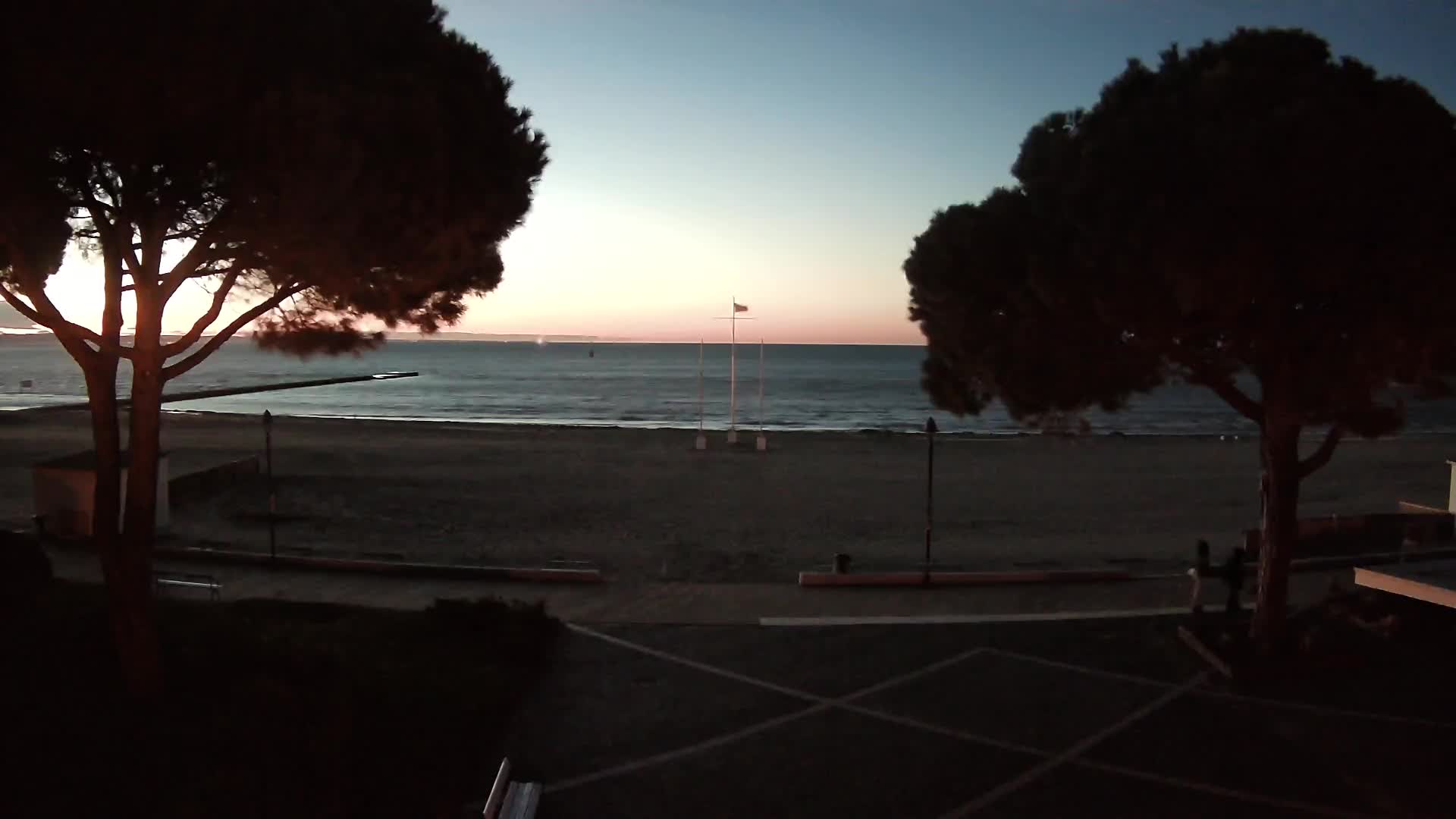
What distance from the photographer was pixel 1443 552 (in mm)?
14594

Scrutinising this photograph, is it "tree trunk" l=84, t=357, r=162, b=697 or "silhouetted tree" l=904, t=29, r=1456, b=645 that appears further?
"silhouetted tree" l=904, t=29, r=1456, b=645

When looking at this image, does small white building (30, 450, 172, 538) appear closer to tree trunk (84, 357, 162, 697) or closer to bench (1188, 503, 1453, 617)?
tree trunk (84, 357, 162, 697)

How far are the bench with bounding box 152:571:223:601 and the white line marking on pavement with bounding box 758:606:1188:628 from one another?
245 inches

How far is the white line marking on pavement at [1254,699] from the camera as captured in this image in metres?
7.66

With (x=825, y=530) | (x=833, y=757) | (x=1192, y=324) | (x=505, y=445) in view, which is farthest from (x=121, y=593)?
(x=505, y=445)

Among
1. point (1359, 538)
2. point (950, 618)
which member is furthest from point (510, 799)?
point (1359, 538)

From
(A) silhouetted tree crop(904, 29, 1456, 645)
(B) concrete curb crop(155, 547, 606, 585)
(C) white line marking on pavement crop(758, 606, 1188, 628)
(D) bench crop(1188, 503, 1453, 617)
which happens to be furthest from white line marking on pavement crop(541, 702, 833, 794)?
(D) bench crop(1188, 503, 1453, 617)

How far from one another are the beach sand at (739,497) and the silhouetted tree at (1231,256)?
6.99m

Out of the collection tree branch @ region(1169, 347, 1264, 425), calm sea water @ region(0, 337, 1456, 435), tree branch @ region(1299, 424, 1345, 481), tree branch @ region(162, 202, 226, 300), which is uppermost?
tree branch @ region(162, 202, 226, 300)

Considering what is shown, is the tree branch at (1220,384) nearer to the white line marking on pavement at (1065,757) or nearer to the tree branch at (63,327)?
the white line marking on pavement at (1065,757)

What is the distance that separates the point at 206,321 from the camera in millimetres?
6285

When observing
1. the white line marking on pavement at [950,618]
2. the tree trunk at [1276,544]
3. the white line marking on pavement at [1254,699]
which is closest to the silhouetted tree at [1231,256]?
the tree trunk at [1276,544]

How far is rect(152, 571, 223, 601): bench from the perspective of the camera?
10.8 metres

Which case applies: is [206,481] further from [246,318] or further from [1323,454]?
[1323,454]
